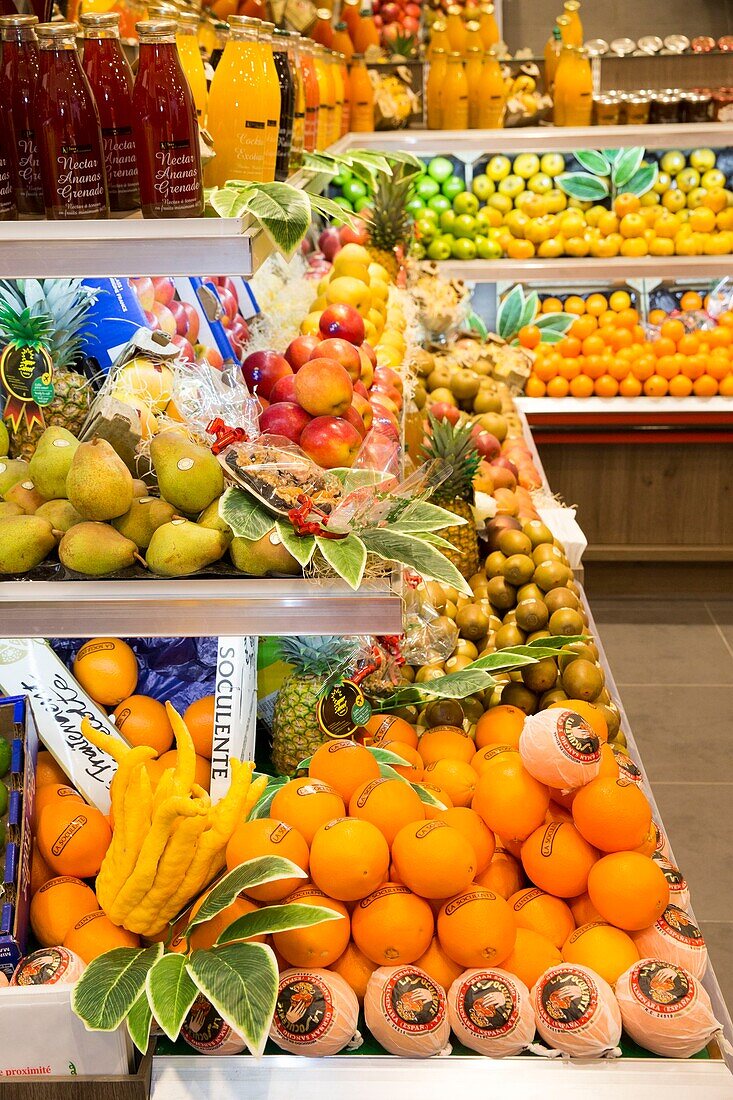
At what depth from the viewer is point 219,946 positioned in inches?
55.2

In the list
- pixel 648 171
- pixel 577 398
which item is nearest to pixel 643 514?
pixel 577 398

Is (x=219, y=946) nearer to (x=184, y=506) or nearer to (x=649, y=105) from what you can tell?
(x=184, y=506)

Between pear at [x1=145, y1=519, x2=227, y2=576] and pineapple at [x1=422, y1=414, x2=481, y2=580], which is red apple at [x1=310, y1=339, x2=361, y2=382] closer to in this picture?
pineapple at [x1=422, y1=414, x2=481, y2=580]

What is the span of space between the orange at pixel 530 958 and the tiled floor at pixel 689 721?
4.66ft

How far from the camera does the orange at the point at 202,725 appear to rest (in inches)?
72.1

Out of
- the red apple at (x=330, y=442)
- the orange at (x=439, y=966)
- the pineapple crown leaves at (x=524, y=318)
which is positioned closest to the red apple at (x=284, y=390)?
the red apple at (x=330, y=442)

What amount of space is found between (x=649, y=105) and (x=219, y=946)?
16.5 feet

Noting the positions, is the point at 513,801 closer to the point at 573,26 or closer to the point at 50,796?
the point at 50,796

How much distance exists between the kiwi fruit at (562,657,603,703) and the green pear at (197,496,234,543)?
98cm

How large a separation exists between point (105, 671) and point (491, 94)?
4527 mm

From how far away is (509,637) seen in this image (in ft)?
8.25

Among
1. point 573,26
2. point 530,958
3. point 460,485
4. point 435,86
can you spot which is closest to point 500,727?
point 530,958

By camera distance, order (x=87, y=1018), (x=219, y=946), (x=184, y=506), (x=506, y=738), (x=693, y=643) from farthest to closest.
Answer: (x=693, y=643) < (x=506, y=738) < (x=184, y=506) < (x=219, y=946) < (x=87, y=1018)

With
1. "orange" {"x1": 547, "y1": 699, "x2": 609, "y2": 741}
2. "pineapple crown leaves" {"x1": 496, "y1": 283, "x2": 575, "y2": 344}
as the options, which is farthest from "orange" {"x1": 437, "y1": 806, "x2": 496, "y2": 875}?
"pineapple crown leaves" {"x1": 496, "y1": 283, "x2": 575, "y2": 344}
